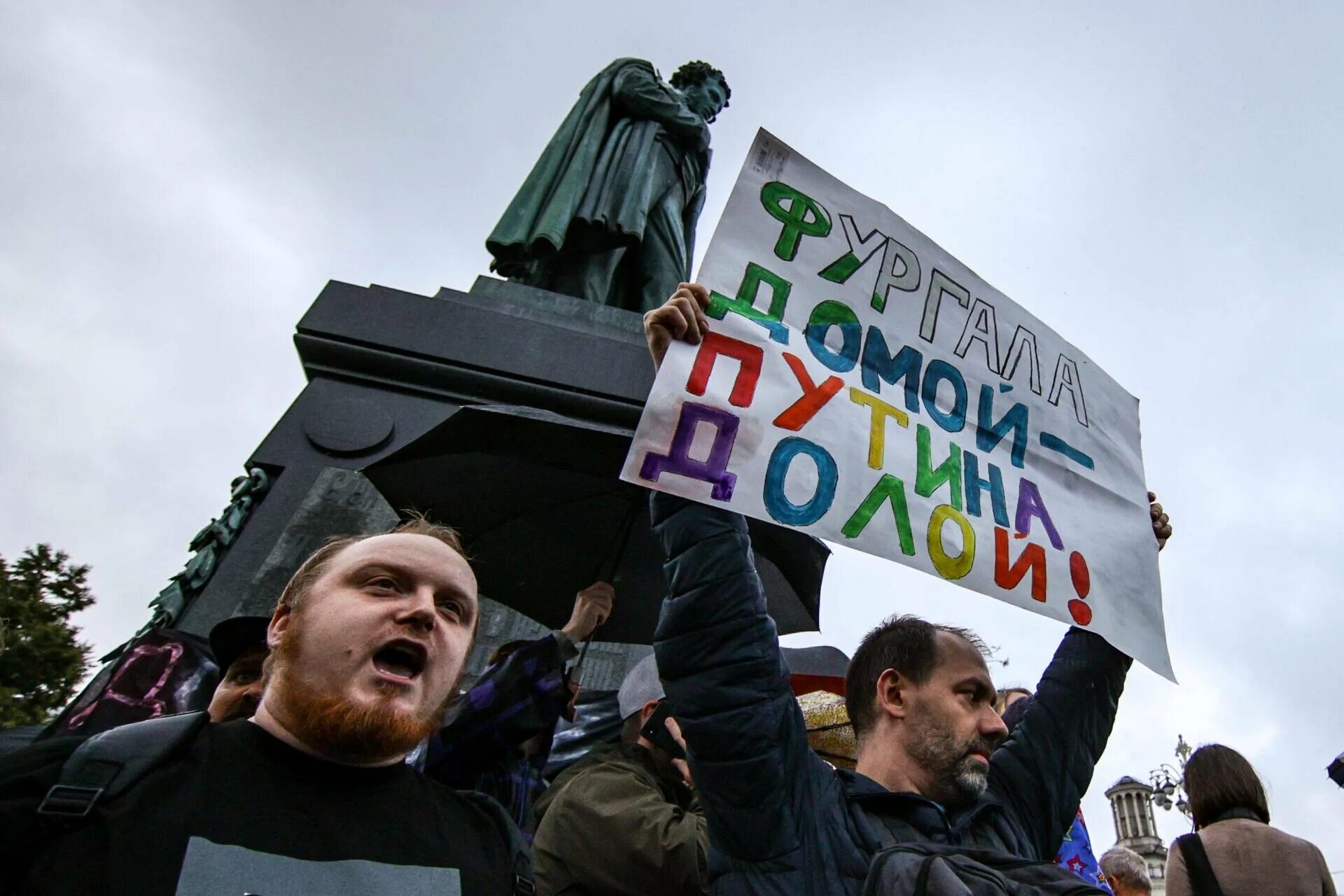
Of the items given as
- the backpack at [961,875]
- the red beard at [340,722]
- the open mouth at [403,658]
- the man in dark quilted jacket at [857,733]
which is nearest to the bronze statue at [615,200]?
the man in dark quilted jacket at [857,733]

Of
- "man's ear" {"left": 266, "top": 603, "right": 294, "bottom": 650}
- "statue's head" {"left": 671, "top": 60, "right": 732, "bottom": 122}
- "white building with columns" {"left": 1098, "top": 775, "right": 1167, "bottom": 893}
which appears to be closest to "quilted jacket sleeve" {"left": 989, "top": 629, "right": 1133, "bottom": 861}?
"man's ear" {"left": 266, "top": 603, "right": 294, "bottom": 650}

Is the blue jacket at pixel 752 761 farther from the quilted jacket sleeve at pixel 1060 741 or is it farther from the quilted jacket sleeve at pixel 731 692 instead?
the quilted jacket sleeve at pixel 1060 741

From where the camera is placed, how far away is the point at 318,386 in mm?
4805

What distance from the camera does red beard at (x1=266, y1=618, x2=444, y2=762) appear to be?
1429mm

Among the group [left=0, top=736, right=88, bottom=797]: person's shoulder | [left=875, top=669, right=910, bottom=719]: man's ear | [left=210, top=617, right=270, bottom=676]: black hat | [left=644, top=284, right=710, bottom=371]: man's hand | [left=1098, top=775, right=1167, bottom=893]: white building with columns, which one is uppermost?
→ [left=1098, top=775, right=1167, bottom=893]: white building with columns

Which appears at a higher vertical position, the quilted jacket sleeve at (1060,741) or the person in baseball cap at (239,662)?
the quilted jacket sleeve at (1060,741)

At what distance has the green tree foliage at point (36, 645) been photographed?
16922 millimetres

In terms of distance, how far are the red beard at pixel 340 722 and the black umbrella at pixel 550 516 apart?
5.70ft

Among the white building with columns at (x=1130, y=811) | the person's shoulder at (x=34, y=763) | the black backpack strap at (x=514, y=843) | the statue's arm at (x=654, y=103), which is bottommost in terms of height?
the person's shoulder at (x=34, y=763)

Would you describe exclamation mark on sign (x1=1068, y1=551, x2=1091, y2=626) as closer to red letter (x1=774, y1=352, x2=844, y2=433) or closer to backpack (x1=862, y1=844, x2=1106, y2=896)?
red letter (x1=774, y1=352, x2=844, y2=433)

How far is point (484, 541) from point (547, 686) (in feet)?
4.26

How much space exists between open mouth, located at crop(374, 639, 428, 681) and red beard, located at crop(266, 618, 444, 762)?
10 centimetres

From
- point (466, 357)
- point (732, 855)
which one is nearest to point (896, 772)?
point (732, 855)

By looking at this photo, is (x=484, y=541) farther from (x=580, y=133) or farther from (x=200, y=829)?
(x=580, y=133)
